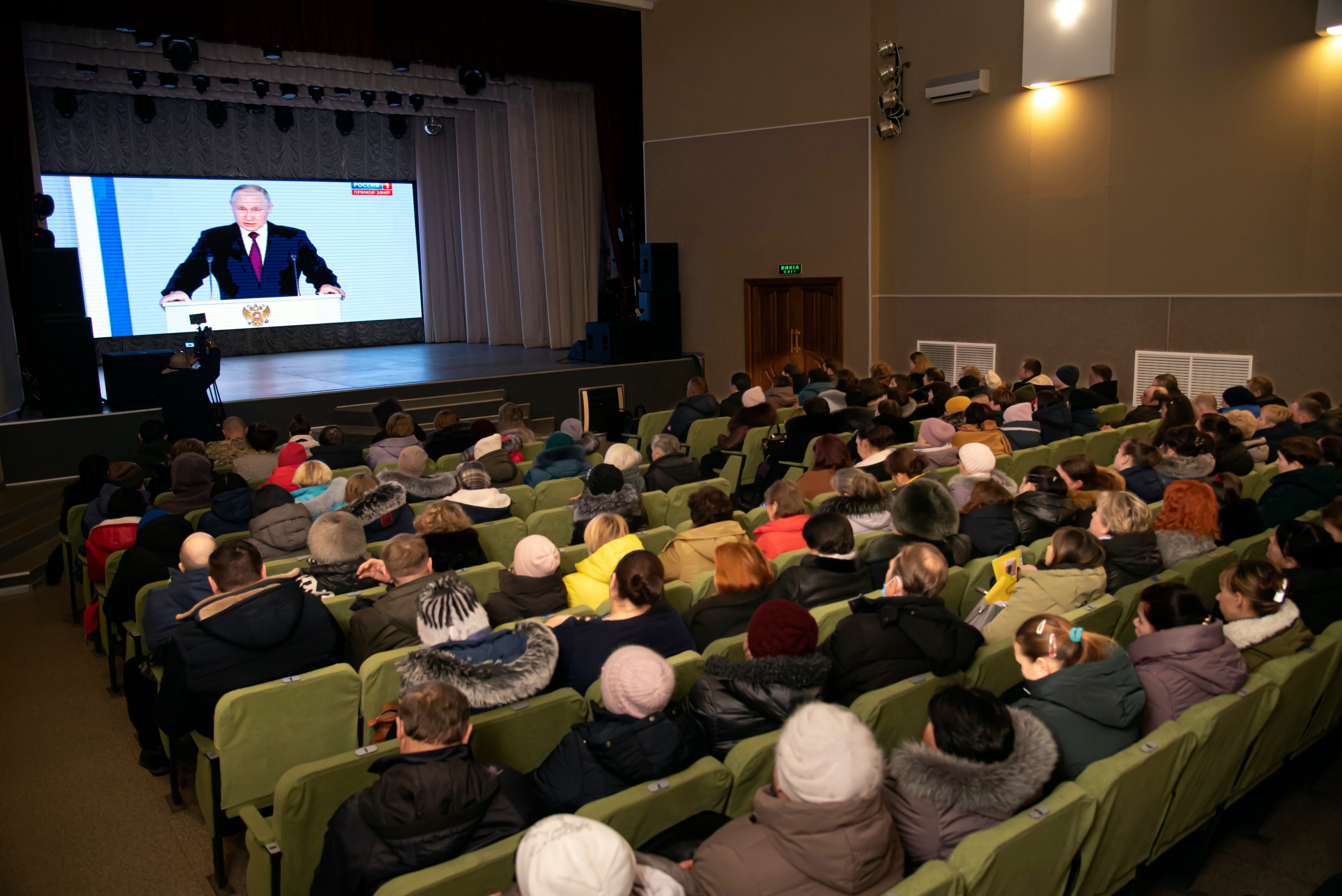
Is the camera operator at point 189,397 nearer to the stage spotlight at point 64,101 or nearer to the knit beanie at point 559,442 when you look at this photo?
the knit beanie at point 559,442

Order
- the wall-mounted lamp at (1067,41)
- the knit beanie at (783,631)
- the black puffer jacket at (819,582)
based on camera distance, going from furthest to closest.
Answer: the wall-mounted lamp at (1067,41)
the black puffer jacket at (819,582)
the knit beanie at (783,631)

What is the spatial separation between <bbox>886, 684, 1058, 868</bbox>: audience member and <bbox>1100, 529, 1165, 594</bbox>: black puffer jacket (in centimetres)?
173

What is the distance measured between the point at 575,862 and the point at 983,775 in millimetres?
980

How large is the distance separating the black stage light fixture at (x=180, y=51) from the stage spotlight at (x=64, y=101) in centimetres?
369

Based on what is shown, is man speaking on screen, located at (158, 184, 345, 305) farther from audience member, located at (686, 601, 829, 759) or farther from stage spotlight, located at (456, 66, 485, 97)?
audience member, located at (686, 601, 829, 759)

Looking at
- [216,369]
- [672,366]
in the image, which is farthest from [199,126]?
[672,366]

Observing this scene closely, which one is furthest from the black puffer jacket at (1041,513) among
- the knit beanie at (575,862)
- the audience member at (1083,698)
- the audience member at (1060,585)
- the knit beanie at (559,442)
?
the knit beanie at (575,862)

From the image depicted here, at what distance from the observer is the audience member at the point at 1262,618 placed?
294 centimetres

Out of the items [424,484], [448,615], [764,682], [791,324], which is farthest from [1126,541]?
[791,324]

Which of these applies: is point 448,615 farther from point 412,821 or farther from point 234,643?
point 412,821

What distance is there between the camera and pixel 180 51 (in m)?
10.3

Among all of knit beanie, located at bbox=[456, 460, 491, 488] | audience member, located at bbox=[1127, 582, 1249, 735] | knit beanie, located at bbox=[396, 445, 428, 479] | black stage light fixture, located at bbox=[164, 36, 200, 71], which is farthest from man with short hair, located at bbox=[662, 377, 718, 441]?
black stage light fixture, located at bbox=[164, 36, 200, 71]

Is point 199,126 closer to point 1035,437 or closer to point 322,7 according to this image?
point 322,7

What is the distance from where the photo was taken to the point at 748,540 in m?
3.51
